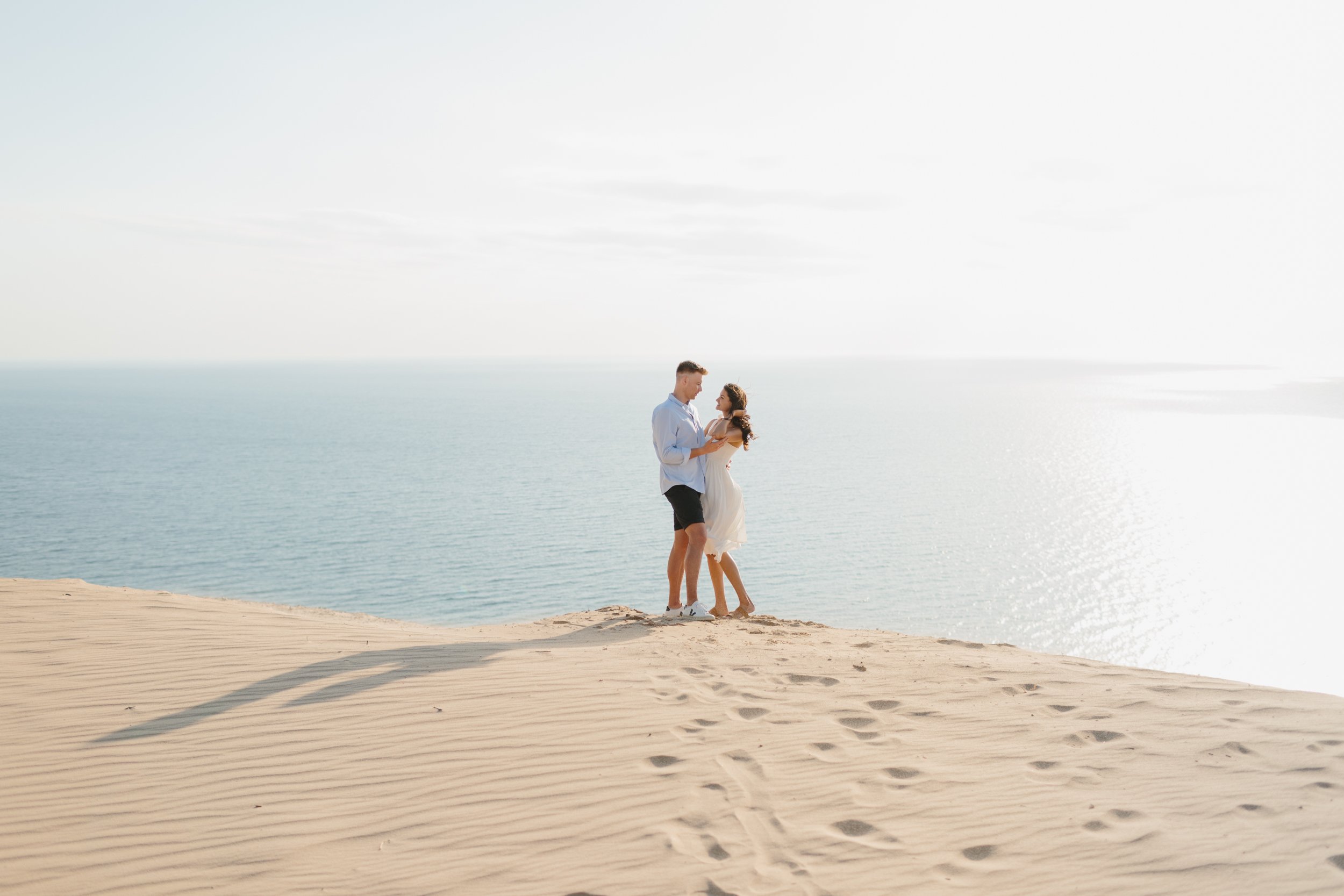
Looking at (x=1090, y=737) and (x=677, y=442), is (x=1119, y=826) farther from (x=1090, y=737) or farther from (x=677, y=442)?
(x=677, y=442)

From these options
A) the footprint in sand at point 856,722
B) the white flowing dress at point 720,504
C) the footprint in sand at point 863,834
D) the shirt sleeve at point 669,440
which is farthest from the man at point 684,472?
the footprint in sand at point 863,834

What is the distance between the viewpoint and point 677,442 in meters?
8.12

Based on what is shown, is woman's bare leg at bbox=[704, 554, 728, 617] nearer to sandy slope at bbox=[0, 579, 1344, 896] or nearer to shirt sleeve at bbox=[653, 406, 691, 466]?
shirt sleeve at bbox=[653, 406, 691, 466]

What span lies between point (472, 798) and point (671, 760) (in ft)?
3.63

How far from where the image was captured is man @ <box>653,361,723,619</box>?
8.05 metres

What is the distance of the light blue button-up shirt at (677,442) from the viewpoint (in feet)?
26.4

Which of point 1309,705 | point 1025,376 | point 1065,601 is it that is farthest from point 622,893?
point 1025,376

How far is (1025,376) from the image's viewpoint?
196 meters

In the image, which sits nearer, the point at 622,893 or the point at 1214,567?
the point at 622,893

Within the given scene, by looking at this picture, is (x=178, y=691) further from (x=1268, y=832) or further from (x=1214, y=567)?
(x=1214, y=567)

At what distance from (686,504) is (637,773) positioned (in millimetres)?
3864

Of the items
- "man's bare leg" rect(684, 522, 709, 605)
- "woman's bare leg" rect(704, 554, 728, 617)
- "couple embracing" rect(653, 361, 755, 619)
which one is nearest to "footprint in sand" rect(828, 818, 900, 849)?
"couple embracing" rect(653, 361, 755, 619)

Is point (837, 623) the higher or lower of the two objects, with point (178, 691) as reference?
lower

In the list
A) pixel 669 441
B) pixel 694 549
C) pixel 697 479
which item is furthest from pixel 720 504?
pixel 669 441
